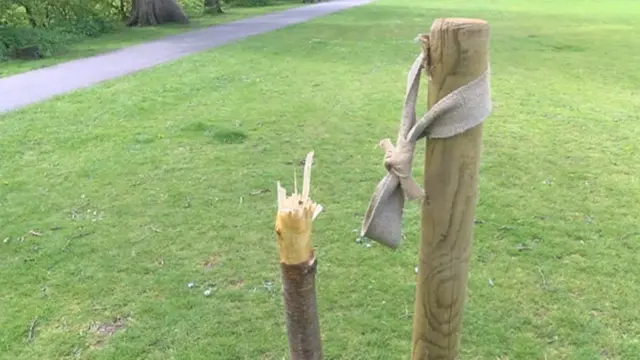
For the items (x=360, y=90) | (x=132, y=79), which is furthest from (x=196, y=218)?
(x=132, y=79)

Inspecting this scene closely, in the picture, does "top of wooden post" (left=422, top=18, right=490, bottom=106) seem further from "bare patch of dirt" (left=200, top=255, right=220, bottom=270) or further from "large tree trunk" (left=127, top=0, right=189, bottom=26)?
"large tree trunk" (left=127, top=0, right=189, bottom=26)

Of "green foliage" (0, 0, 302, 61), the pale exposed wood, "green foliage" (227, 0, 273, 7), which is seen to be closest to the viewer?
the pale exposed wood

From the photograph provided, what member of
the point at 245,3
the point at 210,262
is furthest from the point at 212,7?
the point at 210,262

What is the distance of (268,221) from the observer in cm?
471

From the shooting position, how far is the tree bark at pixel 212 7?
22.5m

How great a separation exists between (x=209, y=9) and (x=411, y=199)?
21.9 meters

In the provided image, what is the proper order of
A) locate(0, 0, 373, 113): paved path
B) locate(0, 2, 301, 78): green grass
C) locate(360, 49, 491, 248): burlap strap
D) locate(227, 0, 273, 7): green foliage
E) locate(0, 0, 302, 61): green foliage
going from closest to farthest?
locate(360, 49, 491, 248): burlap strap
locate(0, 0, 373, 113): paved path
locate(0, 2, 301, 78): green grass
locate(0, 0, 302, 61): green foliage
locate(227, 0, 273, 7): green foliage

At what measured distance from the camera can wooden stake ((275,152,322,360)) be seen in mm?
1618

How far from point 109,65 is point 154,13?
771 cm

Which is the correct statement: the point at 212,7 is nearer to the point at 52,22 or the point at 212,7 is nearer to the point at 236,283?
the point at 52,22

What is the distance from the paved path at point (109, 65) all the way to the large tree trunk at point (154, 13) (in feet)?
5.70

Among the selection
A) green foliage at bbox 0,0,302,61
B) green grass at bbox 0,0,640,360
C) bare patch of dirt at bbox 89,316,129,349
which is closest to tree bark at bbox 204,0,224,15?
green foliage at bbox 0,0,302,61

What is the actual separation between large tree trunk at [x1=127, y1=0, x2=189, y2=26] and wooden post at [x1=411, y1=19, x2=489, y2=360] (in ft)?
57.2

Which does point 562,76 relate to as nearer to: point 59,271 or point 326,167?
point 326,167
